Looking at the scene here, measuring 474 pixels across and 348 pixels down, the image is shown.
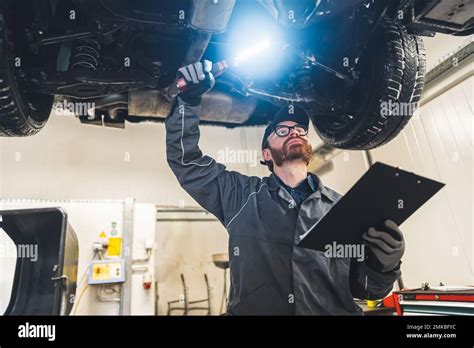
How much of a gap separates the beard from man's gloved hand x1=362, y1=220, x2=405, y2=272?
32 centimetres

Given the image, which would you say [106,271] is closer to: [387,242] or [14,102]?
[14,102]

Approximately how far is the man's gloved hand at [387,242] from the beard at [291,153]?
0.32 metres

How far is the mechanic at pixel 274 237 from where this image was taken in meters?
0.74

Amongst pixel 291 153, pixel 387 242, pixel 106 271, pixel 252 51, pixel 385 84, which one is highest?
pixel 252 51

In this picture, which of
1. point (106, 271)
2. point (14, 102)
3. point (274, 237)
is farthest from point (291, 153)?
point (106, 271)

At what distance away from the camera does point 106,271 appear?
1.71 m

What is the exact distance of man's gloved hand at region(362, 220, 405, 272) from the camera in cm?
69

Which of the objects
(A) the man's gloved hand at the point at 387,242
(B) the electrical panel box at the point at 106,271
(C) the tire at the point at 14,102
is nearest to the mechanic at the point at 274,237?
(A) the man's gloved hand at the point at 387,242

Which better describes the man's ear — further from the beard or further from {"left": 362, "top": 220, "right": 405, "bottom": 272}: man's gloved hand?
{"left": 362, "top": 220, "right": 405, "bottom": 272}: man's gloved hand

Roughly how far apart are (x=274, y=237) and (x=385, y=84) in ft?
1.57

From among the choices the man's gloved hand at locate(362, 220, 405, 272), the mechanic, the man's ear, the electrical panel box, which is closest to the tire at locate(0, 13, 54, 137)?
the mechanic

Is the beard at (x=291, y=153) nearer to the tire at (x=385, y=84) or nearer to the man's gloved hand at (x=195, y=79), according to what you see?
the tire at (x=385, y=84)
